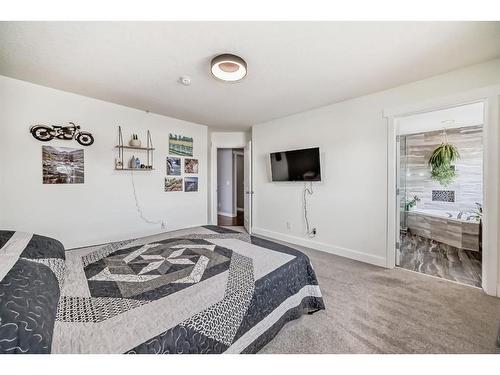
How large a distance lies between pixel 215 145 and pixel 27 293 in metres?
4.07

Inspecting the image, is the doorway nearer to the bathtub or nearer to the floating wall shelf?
the floating wall shelf

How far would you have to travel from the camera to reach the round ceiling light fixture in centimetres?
184

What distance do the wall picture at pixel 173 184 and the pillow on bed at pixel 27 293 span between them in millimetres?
2412

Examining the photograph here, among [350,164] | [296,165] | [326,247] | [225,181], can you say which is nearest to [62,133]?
[296,165]

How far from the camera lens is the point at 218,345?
1012 mm

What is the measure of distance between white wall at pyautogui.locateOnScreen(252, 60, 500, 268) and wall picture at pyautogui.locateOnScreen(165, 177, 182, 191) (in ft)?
6.17

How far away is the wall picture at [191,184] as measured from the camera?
13.5 feet

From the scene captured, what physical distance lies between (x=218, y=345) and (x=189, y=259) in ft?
2.23

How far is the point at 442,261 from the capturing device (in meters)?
2.94

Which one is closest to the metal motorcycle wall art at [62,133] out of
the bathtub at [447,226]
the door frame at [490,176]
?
the door frame at [490,176]

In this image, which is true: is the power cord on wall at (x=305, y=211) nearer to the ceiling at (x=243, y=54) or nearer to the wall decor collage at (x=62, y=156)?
the ceiling at (x=243, y=54)

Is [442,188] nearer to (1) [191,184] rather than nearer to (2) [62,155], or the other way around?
(1) [191,184]

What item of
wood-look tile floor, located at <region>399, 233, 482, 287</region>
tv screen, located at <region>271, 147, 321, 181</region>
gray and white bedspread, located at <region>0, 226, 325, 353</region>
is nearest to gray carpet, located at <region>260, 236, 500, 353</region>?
gray and white bedspread, located at <region>0, 226, 325, 353</region>
